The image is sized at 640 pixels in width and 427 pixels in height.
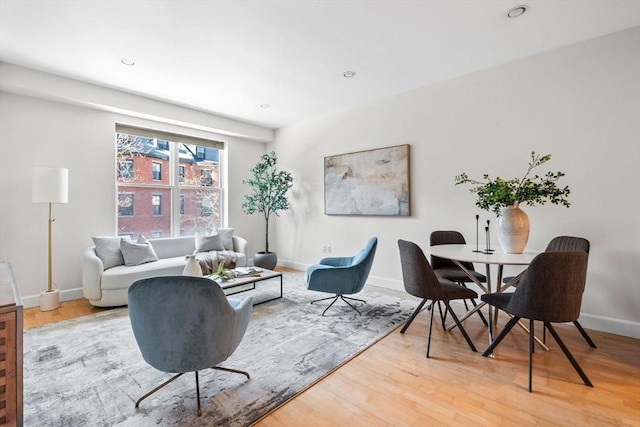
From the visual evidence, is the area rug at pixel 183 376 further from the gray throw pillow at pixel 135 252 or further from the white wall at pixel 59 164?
the white wall at pixel 59 164

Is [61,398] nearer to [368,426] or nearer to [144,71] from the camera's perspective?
[368,426]

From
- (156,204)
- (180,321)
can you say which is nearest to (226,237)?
(156,204)

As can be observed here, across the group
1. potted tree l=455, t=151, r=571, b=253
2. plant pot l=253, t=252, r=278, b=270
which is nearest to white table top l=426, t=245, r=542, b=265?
potted tree l=455, t=151, r=571, b=253

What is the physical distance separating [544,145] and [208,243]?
4713mm

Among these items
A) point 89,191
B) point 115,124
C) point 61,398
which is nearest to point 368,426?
point 61,398

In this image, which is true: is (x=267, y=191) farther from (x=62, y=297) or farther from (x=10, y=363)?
(x=10, y=363)

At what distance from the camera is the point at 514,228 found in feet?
8.50

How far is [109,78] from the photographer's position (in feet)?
12.0

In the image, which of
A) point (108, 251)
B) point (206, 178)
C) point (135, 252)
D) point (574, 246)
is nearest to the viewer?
point (574, 246)

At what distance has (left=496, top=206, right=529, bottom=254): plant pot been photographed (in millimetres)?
2580

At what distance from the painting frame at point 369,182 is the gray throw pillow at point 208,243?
189 centimetres

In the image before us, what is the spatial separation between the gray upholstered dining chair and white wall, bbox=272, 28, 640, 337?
3.13 metres

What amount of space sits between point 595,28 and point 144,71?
472 cm

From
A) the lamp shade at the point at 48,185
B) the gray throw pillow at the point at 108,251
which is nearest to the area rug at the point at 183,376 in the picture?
the gray throw pillow at the point at 108,251
